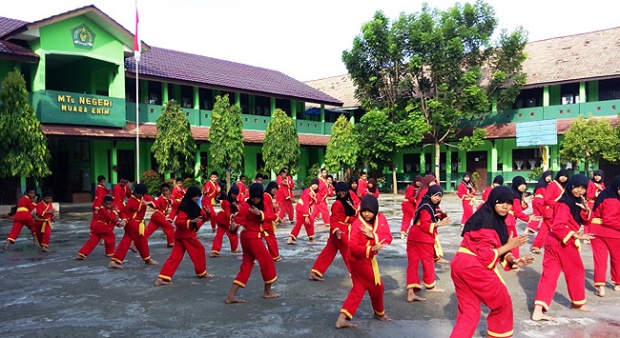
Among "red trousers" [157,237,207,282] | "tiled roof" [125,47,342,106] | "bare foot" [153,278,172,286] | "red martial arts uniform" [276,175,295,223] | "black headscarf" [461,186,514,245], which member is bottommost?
"bare foot" [153,278,172,286]

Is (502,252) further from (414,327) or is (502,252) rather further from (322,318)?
(322,318)

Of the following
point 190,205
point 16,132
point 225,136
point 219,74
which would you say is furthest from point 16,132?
point 190,205

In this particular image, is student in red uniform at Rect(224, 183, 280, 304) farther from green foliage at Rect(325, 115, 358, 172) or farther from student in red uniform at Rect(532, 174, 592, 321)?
green foliage at Rect(325, 115, 358, 172)

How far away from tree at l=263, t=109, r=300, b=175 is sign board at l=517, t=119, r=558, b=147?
39.9ft

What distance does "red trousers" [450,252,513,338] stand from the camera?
3945 millimetres

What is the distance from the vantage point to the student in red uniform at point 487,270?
3.96m

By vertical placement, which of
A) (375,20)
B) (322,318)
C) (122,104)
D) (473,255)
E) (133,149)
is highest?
(375,20)

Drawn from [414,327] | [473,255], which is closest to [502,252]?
[473,255]

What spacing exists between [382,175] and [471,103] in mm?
9259

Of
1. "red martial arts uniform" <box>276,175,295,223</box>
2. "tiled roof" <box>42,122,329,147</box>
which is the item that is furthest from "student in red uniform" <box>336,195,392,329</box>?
"tiled roof" <box>42,122,329,147</box>

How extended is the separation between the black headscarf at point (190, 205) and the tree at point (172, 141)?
13.6 m

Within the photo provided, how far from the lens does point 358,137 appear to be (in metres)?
28.2

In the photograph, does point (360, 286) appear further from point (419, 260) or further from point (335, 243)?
point (335, 243)

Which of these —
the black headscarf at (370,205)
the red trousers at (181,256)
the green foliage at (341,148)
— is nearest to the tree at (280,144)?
the green foliage at (341,148)
